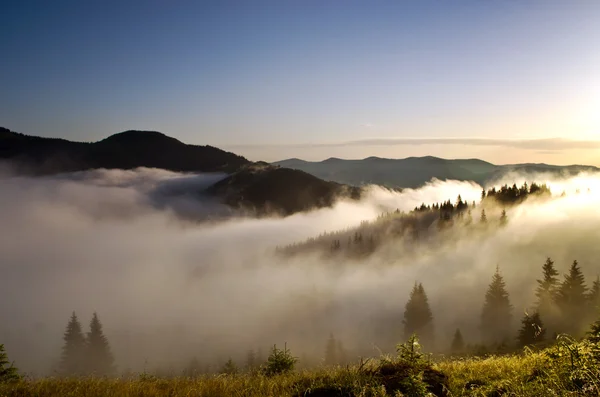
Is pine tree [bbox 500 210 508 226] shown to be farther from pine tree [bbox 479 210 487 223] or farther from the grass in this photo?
the grass

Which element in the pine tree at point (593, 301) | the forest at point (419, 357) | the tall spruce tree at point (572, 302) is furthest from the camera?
the tall spruce tree at point (572, 302)

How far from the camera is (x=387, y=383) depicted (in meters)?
6.86

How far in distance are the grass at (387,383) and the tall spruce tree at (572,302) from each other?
86.6 m

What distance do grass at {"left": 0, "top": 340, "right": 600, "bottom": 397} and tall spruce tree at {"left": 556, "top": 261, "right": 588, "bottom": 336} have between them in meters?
86.6

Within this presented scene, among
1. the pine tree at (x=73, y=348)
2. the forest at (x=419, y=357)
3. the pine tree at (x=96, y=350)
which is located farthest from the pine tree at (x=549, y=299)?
the pine tree at (x=73, y=348)

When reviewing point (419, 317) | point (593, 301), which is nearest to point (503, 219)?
point (419, 317)

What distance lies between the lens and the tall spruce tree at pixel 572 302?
77.1 meters

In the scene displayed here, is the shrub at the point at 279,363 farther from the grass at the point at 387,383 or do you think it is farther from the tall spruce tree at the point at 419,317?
the tall spruce tree at the point at 419,317

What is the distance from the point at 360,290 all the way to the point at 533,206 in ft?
335

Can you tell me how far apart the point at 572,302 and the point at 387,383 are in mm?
91923

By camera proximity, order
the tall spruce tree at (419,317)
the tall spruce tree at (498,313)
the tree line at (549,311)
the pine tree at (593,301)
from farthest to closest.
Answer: the tall spruce tree at (419,317), the tall spruce tree at (498,313), the tree line at (549,311), the pine tree at (593,301)

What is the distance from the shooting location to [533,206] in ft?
649

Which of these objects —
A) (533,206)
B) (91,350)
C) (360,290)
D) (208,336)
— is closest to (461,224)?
(533,206)

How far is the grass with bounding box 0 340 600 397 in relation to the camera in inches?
245
